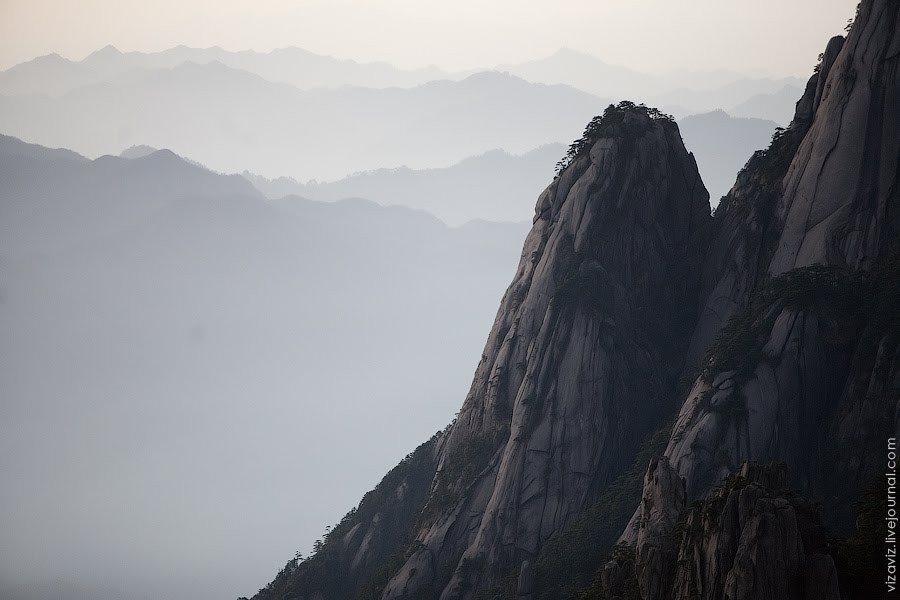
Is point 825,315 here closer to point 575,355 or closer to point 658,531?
point 575,355

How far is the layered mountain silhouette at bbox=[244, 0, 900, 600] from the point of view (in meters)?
50.8

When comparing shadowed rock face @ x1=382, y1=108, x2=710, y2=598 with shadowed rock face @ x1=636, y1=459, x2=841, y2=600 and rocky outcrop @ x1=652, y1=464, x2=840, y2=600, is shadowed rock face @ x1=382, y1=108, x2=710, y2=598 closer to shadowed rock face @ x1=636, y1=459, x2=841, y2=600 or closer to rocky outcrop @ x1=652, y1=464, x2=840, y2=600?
shadowed rock face @ x1=636, y1=459, x2=841, y2=600

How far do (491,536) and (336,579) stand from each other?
1845cm

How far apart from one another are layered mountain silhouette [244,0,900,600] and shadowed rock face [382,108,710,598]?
13 centimetres

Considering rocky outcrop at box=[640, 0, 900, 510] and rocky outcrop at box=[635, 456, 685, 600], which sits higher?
rocky outcrop at box=[640, 0, 900, 510]

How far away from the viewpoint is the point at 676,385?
6500cm

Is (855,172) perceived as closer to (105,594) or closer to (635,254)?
(635,254)

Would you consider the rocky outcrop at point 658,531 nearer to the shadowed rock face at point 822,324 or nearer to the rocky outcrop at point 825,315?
the shadowed rock face at point 822,324

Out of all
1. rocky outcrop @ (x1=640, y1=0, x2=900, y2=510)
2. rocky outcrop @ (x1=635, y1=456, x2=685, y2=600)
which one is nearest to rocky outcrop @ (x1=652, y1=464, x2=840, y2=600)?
rocky outcrop @ (x1=635, y1=456, x2=685, y2=600)

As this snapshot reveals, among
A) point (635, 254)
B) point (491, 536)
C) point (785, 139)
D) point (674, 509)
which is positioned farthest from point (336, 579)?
point (785, 139)

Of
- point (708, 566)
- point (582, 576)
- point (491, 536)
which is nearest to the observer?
point (708, 566)

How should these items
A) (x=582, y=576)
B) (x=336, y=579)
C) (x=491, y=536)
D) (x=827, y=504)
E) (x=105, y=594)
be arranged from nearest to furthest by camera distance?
(x=827, y=504)
(x=582, y=576)
(x=491, y=536)
(x=336, y=579)
(x=105, y=594)

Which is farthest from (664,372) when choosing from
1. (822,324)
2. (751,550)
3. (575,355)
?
(751,550)

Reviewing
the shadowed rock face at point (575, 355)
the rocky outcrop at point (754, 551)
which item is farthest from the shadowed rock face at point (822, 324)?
the shadowed rock face at point (575, 355)
